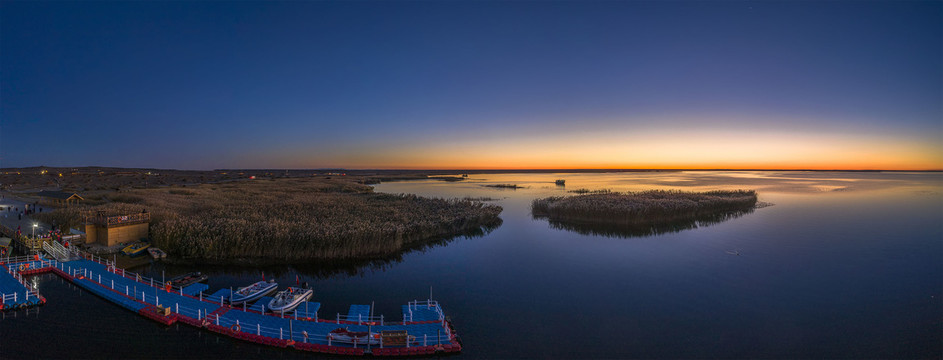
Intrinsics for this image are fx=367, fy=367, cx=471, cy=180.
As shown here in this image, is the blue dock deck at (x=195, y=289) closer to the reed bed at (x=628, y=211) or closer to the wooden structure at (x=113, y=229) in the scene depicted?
the wooden structure at (x=113, y=229)

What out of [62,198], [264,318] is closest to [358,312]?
[264,318]

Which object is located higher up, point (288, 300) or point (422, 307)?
point (288, 300)

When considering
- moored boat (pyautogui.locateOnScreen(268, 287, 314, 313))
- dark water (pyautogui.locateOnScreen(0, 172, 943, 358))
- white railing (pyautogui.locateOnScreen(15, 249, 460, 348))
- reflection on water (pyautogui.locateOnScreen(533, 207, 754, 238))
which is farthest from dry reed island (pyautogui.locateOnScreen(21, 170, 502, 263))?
reflection on water (pyautogui.locateOnScreen(533, 207, 754, 238))

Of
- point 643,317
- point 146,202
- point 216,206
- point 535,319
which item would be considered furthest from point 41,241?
Answer: point 643,317

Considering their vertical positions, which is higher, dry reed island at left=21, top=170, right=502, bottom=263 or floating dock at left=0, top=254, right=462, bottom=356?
dry reed island at left=21, top=170, right=502, bottom=263

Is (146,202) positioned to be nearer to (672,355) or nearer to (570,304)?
(570,304)

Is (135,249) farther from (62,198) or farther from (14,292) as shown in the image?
(62,198)

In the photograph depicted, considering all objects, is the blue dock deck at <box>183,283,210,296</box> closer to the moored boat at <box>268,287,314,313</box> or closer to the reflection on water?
the moored boat at <box>268,287,314,313</box>
